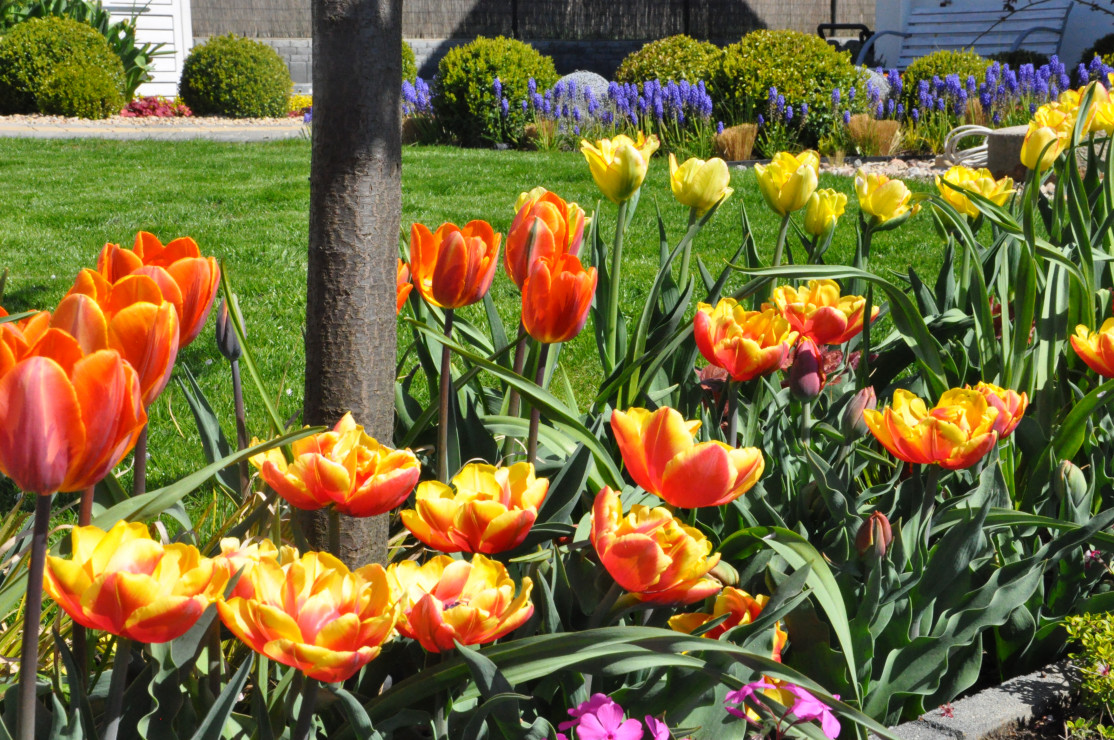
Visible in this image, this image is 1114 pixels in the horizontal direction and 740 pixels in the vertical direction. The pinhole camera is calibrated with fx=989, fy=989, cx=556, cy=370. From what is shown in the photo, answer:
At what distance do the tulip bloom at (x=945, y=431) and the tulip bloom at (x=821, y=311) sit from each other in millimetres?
315

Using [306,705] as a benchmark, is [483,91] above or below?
above

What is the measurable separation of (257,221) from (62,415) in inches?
217

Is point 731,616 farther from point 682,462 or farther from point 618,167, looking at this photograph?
point 618,167

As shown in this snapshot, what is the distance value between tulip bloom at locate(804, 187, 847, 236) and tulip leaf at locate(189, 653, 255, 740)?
1.46 meters

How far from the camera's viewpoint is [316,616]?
0.84m

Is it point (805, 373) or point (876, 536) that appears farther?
point (805, 373)

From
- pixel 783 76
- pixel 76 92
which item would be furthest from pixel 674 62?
pixel 76 92

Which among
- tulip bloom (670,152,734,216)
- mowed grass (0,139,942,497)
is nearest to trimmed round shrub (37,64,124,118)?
mowed grass (0,139,942,497)

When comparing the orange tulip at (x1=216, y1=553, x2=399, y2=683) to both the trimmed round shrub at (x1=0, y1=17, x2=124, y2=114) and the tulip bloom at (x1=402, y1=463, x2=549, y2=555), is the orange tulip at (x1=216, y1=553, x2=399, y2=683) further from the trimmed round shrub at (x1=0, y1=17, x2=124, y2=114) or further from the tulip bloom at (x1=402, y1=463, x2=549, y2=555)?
the trimmed round shrub at (x1=0, y1=17, x2=124, y2=114)

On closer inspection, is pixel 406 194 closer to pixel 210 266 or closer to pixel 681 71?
pixel 681 71

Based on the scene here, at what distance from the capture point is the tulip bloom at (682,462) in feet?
3.39

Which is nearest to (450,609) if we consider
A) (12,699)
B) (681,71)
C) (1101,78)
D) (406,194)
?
(12,699)

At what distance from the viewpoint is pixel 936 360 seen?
5.73ft

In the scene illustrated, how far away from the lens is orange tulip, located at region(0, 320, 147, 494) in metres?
0.70
